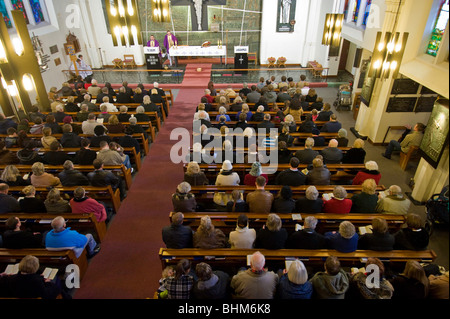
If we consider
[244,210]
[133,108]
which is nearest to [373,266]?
[244,210]

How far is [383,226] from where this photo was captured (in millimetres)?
3697

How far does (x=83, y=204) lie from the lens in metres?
4.58

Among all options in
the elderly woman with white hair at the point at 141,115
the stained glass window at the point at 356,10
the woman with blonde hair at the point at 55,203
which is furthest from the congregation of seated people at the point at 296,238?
the stained glass window at the point at 356,10

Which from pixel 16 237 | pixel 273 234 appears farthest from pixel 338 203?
pixel 16 237

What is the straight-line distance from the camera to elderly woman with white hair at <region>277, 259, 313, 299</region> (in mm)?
3031

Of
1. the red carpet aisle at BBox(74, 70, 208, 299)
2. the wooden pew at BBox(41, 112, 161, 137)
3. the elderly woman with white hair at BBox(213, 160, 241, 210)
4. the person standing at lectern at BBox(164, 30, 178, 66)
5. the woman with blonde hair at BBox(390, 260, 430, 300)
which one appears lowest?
the red carpet aisle at BBox(74, 70, 208, 299)

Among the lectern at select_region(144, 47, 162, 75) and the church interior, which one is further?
the lectern at select_region(144, 47, 162, 75)

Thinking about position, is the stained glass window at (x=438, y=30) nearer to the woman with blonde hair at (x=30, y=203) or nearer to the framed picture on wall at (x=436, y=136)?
the framed picture on wall at (x=436, y=136)

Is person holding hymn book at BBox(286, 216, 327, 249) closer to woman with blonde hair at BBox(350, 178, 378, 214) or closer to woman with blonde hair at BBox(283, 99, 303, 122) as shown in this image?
woman with blonde hair at BBox(350, 178, 378, 214)

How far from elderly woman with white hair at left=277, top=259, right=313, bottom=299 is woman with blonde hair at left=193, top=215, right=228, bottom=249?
1076mm

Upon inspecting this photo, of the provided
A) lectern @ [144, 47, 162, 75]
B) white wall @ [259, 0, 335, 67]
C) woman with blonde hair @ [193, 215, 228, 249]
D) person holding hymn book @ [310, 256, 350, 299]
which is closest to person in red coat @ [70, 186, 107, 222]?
woman with blonde hair @ [193, 215, 228, 249]

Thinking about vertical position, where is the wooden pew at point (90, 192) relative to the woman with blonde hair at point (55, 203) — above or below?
below

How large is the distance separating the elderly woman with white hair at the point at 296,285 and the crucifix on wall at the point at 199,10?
14.1m

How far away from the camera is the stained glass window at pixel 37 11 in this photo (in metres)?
11.5
